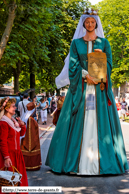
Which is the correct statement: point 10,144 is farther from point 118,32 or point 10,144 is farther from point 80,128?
point 118,32

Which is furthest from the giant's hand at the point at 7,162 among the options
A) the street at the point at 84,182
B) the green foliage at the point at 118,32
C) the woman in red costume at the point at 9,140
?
the green foliage at the point at 118,32

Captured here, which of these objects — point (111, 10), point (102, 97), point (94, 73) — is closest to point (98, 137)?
point (102, 97)

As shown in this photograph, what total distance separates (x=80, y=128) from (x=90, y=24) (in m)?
2.02

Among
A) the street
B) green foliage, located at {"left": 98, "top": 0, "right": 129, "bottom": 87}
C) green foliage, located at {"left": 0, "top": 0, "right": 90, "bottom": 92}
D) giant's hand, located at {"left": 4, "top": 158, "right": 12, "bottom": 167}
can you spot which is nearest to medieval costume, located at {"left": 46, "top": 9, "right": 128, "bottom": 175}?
the street

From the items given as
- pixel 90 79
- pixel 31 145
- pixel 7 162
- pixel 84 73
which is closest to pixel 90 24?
pixel 84 73

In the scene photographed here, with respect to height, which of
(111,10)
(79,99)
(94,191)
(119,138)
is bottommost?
(94,191)

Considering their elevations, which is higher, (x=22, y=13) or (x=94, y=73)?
(x=22, y=13)

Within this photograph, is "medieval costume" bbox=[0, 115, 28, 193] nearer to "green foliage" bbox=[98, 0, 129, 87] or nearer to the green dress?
the green dress

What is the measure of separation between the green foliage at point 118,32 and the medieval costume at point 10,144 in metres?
35.4

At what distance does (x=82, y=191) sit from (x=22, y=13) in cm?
1162

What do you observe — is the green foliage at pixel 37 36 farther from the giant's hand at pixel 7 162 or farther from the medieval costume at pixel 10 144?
the giant's hand at pixel 7 162

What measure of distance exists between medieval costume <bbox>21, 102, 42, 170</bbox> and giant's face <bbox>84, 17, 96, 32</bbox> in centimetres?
214

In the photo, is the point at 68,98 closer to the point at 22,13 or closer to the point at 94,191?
the point at 94,191

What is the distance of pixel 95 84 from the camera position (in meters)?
6.03
